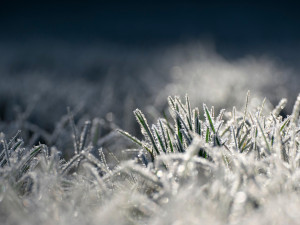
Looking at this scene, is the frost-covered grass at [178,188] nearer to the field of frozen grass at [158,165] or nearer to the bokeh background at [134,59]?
the field of frozen grass at [158,165]

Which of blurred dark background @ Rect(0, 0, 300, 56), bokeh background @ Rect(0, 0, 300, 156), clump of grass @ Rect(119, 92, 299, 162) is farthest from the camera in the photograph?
blurred dark background @ Rect(0, 0, 300, 56)

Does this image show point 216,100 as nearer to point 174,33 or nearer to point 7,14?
point 174,33

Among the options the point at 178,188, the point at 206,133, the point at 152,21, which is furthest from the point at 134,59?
the point at 152,21

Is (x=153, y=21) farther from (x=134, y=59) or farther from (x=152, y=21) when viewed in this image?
(x=134, y=59)

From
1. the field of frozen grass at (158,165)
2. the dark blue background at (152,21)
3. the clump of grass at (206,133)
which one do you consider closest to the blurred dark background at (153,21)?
the dark blue background at (152,21)

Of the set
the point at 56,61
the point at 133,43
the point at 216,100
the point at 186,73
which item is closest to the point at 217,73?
the point at 186,73

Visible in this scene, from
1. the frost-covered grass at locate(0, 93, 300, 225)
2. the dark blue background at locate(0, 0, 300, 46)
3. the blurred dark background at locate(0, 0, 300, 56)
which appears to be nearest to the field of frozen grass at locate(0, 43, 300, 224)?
the frost-covered grass at locate(0, 93, 300, 225)

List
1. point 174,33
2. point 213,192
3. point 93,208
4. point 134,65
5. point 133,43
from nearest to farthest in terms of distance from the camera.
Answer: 1. point 213,192
2. point 93,208
3. point 134,65
4. point 133,43
5. point 174,33

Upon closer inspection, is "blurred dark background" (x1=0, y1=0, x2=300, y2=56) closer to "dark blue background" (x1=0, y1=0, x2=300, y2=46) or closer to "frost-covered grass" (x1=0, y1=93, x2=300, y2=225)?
"dark blue background" (x1=0, y1=0, x2=300, y2=46)
